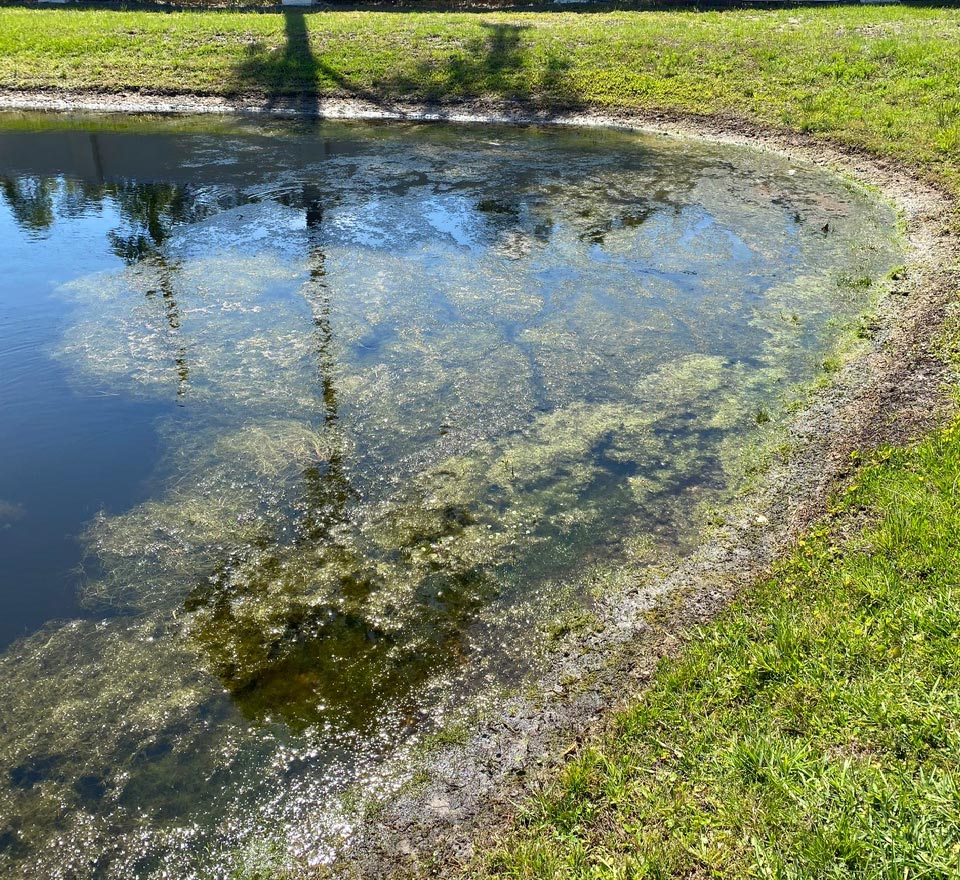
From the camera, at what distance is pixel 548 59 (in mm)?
16266

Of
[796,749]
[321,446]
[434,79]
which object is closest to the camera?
[796,749]

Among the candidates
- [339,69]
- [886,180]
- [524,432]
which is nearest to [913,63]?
[886,180]

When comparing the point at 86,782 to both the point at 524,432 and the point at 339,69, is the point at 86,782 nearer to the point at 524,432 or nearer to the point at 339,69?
the point at 524,432

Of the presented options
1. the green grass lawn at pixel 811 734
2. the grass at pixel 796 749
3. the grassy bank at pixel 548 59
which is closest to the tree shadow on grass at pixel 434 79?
the grassy bank at pixel 548 59

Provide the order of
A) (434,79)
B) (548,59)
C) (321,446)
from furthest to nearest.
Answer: (548,59) → (434,79) → (321,446)

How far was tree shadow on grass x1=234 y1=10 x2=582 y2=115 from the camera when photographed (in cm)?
1559

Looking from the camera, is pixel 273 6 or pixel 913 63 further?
pixel 273 6

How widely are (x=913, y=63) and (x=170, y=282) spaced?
12930 millimetres

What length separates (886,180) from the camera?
11.2 m

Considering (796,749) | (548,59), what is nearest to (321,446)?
(796,749)

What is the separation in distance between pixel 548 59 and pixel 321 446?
533 inches

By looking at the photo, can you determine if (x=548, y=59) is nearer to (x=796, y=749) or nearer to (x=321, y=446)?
(x=321, y=446)

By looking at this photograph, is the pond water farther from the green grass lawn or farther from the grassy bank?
the grassy bank

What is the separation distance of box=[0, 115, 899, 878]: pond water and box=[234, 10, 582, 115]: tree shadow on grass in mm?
5387
